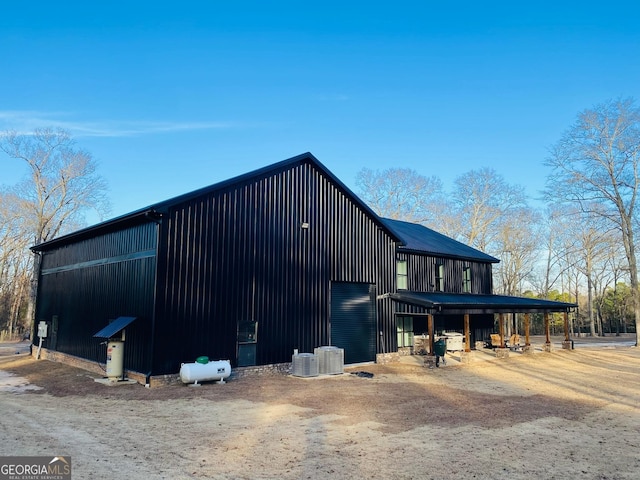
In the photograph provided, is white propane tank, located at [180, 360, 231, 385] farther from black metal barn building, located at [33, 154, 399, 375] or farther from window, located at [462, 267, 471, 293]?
window, located at [462, 267, 471, 293]

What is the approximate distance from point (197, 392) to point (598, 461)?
33.5 feet

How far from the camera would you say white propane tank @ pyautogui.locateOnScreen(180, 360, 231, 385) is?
14.3 meters

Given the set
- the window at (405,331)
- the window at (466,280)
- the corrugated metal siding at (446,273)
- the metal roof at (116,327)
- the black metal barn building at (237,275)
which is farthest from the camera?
the window at (466,280)

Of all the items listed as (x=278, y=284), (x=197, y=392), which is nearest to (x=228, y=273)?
(x=278, y=284)

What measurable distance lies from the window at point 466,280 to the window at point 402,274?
590 cm

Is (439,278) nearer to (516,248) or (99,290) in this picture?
(99,290)

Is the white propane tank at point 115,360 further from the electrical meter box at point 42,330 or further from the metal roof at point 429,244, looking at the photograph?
the metal roof at point 429,244

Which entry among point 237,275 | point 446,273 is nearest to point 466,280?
point 446,273

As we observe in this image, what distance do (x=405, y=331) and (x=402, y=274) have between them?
10.1 ft

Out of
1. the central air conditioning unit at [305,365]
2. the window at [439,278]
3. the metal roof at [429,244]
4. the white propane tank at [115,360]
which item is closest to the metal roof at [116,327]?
the white propane tank at [115,360]

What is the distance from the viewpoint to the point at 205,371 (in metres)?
14.5

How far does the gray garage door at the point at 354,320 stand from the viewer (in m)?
20.1

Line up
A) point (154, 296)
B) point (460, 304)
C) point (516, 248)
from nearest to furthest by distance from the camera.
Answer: point (154, 296), point (460, 304), point (516, 248)

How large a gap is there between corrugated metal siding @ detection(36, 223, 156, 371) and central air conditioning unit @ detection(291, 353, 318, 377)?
5.29 metres
